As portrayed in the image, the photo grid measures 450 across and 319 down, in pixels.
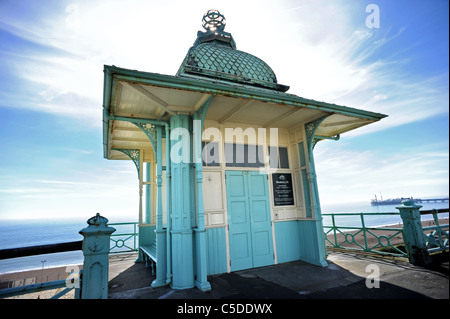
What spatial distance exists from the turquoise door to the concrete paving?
0.30 m

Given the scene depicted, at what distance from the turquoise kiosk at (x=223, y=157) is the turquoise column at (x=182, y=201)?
2 cm

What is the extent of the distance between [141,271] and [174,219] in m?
2.38

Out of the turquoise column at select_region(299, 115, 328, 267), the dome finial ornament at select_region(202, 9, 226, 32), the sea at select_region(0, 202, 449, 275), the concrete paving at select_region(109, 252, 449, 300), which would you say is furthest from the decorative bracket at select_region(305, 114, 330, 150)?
the sea at select_region(0, 202, 449, 275)

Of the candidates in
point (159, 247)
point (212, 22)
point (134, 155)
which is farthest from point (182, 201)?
point (212, 22)

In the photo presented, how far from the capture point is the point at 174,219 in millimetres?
4688

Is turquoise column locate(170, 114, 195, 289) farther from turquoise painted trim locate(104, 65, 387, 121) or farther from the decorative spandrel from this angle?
turquoise painted trim locate(104, 65, 387, 121)

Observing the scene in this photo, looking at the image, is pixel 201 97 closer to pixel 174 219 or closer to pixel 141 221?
pixel 174 219

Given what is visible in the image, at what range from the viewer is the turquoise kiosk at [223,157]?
14.9ft

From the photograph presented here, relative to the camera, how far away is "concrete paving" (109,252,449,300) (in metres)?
3.85

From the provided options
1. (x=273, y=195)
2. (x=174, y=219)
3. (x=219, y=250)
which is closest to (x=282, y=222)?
(x=273, y=195)

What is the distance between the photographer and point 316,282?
454 centimetres

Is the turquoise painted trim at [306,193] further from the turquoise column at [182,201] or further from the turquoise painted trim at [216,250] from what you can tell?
the turquoise column at [182,201]

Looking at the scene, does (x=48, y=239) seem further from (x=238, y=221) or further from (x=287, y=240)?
(x=287, y=240)
